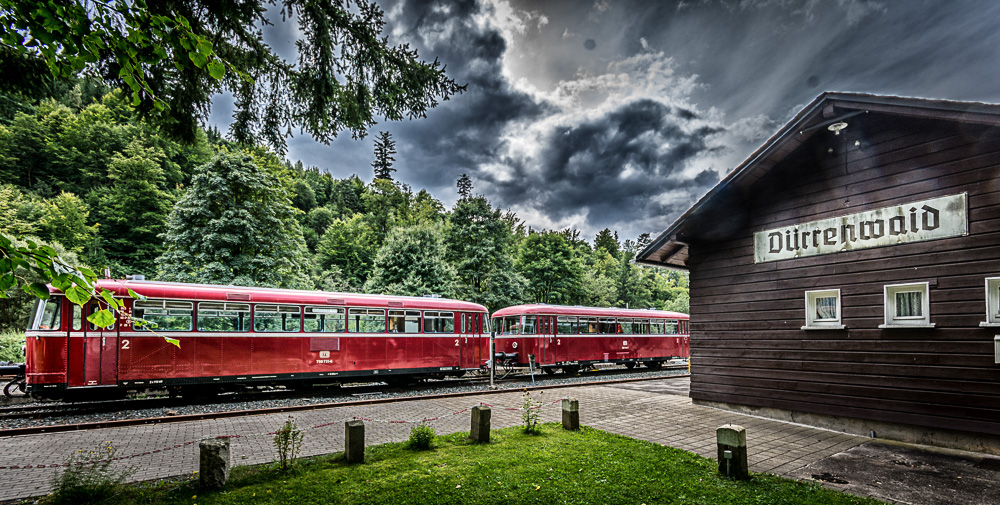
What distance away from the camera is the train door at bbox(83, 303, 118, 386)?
10039mm

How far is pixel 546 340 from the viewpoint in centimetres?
1844

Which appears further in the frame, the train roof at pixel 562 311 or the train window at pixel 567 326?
the train window at pixel 567 326

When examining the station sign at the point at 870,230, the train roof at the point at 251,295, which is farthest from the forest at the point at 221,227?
the station sign at the point at 870,230

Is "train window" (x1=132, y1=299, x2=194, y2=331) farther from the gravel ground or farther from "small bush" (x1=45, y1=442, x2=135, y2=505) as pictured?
"small bush" (x1=45, y1=442, x2=135, y2=505)

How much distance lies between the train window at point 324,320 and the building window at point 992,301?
44.3 feet

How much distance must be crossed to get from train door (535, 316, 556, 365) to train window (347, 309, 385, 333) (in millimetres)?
6770

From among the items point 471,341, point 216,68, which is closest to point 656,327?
point 471,341

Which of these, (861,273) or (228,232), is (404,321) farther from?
(228,232)

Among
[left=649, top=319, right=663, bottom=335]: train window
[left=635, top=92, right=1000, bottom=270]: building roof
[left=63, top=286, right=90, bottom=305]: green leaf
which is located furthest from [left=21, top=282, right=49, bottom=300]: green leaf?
[left=649, top=319, right=663, bottom=335]: train window

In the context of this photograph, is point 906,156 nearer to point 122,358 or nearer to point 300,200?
point 122,358

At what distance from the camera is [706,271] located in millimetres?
10547

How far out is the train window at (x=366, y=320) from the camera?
13.6 metres

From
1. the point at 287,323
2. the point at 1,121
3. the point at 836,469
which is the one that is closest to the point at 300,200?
the point at 1,121

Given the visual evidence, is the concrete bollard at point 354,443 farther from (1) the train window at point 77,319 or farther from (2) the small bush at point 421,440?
(1) the train window at point 77,319
